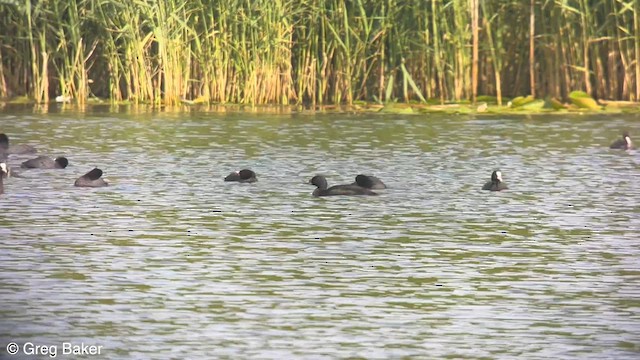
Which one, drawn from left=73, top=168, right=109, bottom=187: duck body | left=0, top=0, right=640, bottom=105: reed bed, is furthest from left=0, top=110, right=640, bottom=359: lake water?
left=0, top=0, right=640, bottom=105: reed bed

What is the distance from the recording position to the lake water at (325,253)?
21.2 feet

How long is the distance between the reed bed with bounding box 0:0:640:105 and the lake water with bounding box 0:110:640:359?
14.2ft

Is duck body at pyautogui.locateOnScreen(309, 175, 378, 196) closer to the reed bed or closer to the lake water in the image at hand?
the lake water

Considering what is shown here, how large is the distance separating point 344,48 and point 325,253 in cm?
1182

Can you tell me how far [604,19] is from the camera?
2066 centimetres

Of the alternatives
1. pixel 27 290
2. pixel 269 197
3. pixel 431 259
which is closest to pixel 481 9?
pixel 269 197

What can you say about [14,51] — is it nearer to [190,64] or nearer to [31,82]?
[31,82]

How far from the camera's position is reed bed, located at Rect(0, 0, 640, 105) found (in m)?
20.2

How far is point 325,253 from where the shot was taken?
28.6ft

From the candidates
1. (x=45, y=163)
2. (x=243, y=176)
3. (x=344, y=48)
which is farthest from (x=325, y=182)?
(x=344, y=48)

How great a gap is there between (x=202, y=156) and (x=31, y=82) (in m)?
7.94

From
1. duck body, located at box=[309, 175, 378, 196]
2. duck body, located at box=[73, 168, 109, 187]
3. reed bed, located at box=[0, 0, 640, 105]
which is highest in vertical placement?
reed bed, located at box=[0, 0, 640, 105]

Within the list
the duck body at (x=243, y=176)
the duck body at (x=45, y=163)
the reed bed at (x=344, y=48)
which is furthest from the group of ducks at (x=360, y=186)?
the reed bed at (x=344, y=48)

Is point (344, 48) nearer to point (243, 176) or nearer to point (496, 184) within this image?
point (243, 176)
